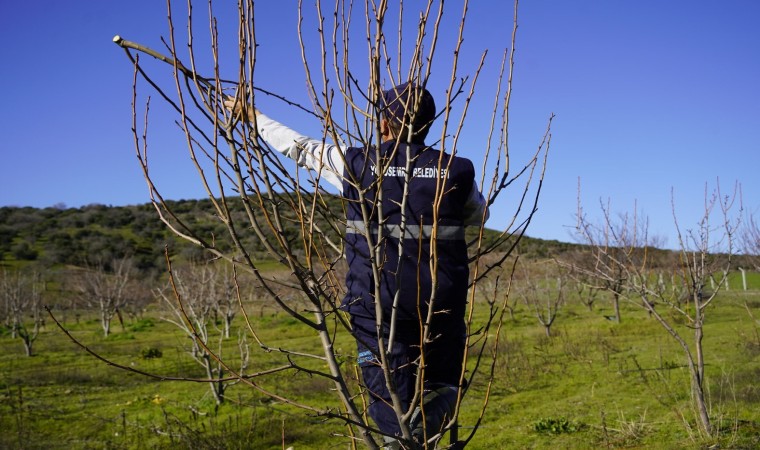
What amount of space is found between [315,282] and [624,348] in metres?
15.9

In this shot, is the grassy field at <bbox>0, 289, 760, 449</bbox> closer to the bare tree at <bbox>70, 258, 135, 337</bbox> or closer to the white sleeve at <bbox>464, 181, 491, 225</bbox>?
the white sleeve at <bbox>464, 181, 491, 225</bbox>

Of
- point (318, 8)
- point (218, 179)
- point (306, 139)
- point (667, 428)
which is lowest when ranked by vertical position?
point (667, 428)

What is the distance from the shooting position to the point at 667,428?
6.69 metres

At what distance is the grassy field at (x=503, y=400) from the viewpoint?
6.80 m

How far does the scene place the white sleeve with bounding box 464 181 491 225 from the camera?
6.35ft

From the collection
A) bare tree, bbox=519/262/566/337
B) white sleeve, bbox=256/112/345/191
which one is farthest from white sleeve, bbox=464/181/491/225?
bare tree, bbox=519/262/566/337

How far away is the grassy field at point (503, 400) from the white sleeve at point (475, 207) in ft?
2.83

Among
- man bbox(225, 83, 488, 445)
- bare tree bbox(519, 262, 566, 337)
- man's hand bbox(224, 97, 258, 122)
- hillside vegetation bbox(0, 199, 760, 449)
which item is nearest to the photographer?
A: man's hand bbox(224, 97, 258, 122)

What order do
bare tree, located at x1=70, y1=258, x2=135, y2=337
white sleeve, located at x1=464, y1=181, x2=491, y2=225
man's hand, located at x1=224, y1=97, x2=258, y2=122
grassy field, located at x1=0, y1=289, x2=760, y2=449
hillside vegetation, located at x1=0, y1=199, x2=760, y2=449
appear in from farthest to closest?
bare tree, located at x1=70, y1=258, x2=135, y2=337 < grassy field, located at x1=0, y1=289, x2=760, y2=449 < hillside vegetation, located at x1=0, y1=199, x2=760, y2=449 < white sleeve, located at x1=464, y1=181, x2=491, y2=225 < man's hand, located at x1=224, y1=97, x2=258, y2=122

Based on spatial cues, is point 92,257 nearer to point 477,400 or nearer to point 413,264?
point 477,400

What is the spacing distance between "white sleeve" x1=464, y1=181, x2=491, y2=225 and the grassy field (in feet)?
2.83

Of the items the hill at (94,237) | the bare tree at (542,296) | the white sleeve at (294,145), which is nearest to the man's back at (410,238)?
the white sleeve at (294,145)

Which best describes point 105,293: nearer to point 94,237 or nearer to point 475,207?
point 475,207

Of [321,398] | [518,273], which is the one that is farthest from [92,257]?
[321,398]
